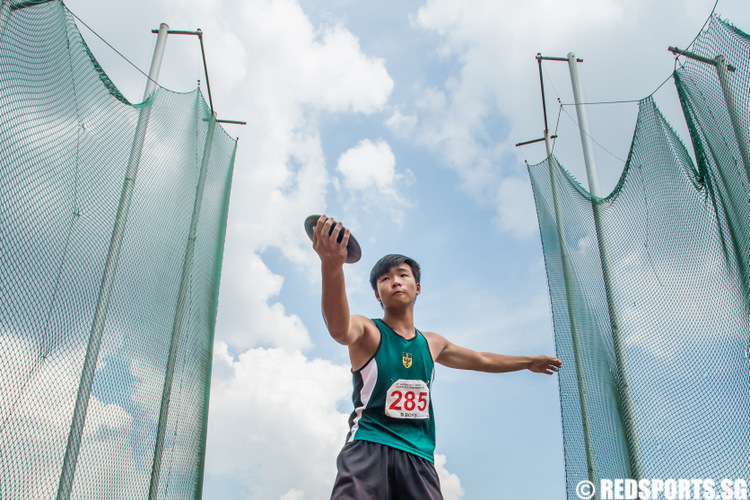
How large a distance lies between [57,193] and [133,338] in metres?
1.11

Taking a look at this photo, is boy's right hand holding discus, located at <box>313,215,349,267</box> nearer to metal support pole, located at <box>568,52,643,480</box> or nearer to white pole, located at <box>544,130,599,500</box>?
metal support pole, located at <box>568,52,643,480</box>

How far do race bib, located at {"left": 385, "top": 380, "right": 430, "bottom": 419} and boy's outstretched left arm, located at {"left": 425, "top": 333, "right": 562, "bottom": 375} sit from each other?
35 centimetres

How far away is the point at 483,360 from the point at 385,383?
2.22 feet

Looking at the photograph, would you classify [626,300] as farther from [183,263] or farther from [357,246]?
[183,263]

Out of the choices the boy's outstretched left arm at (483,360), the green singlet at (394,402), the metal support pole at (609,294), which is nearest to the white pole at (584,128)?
the metal support pole at (609,294)

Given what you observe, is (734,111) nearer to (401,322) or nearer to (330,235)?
(401,322)

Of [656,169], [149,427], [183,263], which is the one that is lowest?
[149,427]

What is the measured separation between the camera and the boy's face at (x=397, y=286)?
2172mm

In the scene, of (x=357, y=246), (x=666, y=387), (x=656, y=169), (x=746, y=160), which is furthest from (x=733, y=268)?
(x=357, y=246)

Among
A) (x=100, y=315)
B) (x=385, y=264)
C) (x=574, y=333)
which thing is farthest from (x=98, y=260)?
(x=574, y=333)

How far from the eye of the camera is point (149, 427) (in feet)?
11.8

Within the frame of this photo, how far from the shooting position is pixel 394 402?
191cm

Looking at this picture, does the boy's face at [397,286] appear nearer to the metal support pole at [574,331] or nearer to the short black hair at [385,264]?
the short black hair at [385,264]

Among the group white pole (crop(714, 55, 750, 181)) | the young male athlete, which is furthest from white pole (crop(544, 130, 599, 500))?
the young male athlete
